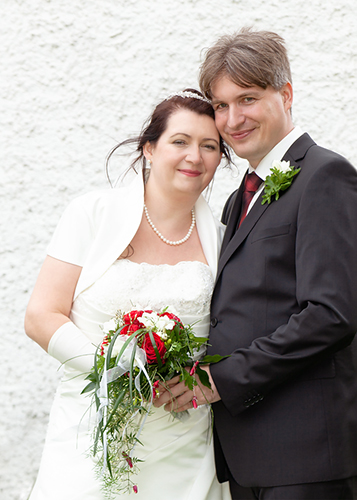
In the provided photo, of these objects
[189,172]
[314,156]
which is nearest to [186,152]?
[189,172]

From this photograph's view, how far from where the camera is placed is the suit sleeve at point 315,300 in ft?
6.31

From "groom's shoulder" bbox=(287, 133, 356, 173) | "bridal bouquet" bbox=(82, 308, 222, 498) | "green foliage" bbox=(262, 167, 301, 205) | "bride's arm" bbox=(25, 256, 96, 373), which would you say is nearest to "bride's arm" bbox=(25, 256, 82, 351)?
"bride's arm" bbox=(25, 256, 96, 373)

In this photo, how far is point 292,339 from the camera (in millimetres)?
1934

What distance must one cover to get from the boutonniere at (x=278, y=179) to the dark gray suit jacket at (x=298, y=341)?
3 cm

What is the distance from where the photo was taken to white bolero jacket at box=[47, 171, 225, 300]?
2332 millimetres

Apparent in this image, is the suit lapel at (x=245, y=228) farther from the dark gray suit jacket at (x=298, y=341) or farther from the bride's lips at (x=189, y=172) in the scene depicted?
the bride's lips at (x=189, y=172)

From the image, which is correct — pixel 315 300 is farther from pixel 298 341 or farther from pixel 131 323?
pixel 131 323

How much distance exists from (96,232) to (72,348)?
1.85 feet

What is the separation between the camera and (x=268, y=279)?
2072 millimetres

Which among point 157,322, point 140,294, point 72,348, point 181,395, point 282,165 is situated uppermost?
point 282,165

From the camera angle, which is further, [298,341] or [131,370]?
[298,341]

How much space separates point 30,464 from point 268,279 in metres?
2.38

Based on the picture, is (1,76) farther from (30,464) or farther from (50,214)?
(30,464)

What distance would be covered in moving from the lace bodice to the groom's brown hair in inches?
38.5
